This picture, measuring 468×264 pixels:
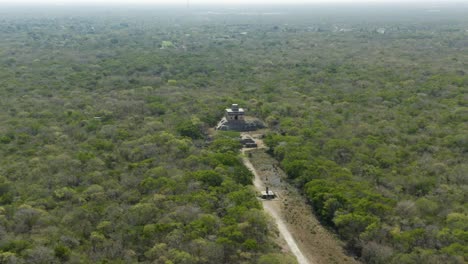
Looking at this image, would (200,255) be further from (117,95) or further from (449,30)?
(449,30)

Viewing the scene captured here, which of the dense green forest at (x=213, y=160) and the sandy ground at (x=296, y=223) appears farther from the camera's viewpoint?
the sandy ground at (x=296, y=223)

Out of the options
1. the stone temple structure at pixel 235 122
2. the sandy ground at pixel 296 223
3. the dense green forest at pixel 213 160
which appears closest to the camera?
the dense green forest at pixel 213 160

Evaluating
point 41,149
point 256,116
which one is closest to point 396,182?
point 256,116

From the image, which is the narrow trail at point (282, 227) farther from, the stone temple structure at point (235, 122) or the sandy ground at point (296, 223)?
the stone temple structure at point (235, 122)

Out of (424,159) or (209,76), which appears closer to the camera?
(424,159)

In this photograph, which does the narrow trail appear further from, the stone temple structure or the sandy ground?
the stone temple structure

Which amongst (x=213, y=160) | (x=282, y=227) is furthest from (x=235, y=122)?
(x=282, y=227)

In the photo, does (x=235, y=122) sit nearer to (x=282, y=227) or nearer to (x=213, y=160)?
(x=213, y=160)

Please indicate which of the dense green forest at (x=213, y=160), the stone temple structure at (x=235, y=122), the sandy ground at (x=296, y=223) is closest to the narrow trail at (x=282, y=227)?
the sandy ground at (x=296, y=223)
